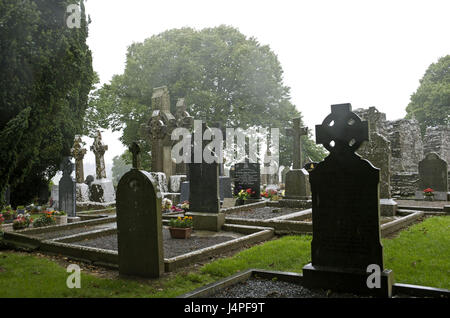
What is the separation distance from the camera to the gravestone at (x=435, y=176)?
1519cm

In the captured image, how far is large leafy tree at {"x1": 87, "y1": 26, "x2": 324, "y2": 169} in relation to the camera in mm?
25781

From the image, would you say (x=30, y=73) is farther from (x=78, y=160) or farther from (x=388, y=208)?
(x=78, y=160)

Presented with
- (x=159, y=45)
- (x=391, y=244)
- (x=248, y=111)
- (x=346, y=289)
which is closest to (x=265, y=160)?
(x=248, y=111)

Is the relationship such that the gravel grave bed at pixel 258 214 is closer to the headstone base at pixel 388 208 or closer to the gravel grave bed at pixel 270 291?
the headstone base at pixel 388 208

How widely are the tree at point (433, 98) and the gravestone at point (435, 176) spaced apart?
19.0m

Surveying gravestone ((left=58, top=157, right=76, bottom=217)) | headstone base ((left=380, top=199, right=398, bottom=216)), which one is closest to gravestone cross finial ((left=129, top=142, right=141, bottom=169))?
gravestone ((left=58, top=157, right=76, bottom=217))

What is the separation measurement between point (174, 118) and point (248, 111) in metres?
10.5

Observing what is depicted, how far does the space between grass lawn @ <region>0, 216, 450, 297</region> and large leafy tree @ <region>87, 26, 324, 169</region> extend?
19.8m

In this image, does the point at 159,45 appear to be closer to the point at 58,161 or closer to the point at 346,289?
the point at 58,161

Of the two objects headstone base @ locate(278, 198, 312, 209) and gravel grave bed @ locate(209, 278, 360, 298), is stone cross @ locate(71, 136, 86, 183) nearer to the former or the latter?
headstone base @ locate(278, 198, 312, 209)

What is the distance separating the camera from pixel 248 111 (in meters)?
27.7

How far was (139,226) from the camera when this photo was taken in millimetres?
5062
